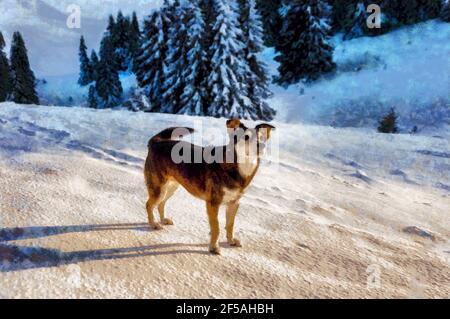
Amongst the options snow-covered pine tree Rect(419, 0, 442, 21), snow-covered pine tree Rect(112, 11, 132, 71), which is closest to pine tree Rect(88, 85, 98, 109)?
snow-covered pine tree Rect(112, 11, 132, 71)

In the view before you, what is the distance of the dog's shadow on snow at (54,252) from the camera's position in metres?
3.06

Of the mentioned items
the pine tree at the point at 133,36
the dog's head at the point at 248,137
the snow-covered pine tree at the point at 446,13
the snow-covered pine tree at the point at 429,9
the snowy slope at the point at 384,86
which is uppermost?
the pine tree at the point at 133,36

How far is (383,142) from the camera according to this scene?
33.3ft

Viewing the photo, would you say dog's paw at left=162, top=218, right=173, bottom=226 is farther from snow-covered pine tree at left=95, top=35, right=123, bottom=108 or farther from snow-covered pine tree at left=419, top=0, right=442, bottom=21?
snow-covered pine tree at left=95, top=35, right=123, bottom=108

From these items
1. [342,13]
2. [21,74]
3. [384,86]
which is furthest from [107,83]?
[384,86]

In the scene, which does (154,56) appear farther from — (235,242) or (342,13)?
(235,242)

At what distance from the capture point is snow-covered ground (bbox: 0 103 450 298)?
3.06m

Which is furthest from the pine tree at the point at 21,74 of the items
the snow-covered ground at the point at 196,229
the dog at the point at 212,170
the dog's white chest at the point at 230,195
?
the dog's white chest at the point at 230,195

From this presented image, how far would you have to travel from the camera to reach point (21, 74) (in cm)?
3800

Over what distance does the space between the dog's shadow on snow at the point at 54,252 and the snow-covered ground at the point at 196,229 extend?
0.01 metres

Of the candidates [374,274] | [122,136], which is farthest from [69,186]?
[374,274]

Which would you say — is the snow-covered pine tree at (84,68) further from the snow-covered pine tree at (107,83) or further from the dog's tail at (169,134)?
the dog's tail at (169,134)

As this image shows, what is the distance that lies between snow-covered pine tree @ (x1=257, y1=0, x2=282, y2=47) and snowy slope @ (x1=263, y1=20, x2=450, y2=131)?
963 cm
